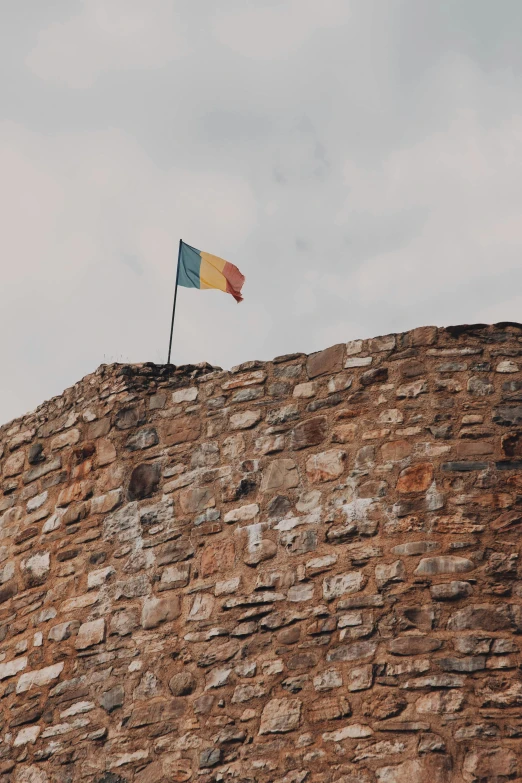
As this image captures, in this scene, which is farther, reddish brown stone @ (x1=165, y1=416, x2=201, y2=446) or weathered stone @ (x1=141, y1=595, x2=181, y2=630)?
reddish brown stone @ (x1=165, y1=416, x2=201, y2=446)

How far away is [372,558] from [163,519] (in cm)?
164

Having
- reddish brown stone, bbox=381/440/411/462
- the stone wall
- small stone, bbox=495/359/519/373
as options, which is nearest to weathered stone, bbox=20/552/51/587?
the stone wall

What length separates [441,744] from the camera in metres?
7.67

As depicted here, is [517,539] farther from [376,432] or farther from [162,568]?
[162,568]

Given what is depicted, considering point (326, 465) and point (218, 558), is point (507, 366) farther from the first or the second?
point (218, 558)

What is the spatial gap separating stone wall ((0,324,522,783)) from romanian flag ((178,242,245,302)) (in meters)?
1.83

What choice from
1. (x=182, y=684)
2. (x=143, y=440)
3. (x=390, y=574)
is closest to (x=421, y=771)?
(x=390, y=574)

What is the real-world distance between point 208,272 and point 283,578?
3895mm

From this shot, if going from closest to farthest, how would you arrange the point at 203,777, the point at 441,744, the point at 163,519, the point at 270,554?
the point at 441,744 < the point at 203,777 < the point at 270,554 < the point at 163,519

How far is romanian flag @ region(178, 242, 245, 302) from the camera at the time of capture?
11828 mm

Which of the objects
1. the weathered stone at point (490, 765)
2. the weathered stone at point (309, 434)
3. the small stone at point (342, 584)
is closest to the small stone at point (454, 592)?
the small stone at point (342, 584)

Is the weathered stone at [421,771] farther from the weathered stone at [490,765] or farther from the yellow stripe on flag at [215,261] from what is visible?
the yellow stripe on flag at [215,261]

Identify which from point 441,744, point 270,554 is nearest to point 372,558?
point 270,554

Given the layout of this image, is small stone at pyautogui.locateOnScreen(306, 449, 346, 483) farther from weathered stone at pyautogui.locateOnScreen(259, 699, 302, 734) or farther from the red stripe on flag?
the red stripe on flag
